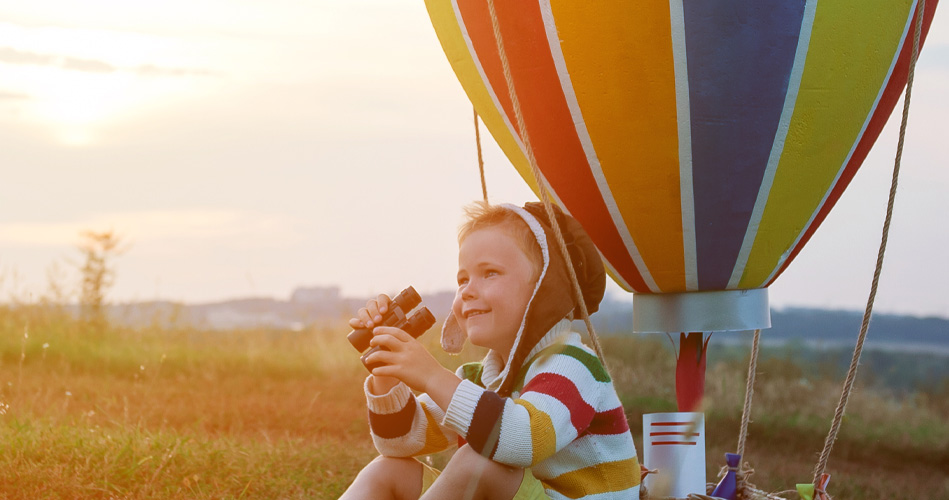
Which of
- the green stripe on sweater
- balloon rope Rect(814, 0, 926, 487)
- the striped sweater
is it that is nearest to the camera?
the striped sweater

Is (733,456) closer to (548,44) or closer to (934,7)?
(548,44)

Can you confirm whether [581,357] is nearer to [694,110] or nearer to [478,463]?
[478,463]

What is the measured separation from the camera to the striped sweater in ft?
8.44

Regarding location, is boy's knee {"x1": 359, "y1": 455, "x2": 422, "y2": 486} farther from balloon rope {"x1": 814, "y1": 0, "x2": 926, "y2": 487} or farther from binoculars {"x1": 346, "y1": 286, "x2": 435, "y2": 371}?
balloon rope {"x1": 814, "y1": 0, "x2": 926, "y2": 487}

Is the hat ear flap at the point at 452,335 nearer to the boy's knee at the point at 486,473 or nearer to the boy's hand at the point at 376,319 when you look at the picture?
the boy's hand at the point at 376,319

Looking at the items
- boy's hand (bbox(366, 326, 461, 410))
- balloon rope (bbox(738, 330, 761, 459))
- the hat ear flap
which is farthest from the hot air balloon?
boy's hand (bbox(366, 326, 461, 410))

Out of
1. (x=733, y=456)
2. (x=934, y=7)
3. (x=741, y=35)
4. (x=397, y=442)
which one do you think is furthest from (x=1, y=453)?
(x=934, y=7)

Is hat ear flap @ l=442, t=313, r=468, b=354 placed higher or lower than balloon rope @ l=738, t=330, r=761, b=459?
higher

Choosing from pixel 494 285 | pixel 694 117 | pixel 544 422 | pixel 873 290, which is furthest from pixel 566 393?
pixel 873 290

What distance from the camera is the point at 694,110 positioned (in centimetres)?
352

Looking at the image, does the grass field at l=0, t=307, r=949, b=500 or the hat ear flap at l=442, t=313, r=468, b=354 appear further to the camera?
the grass field at l=0, t=307, r=949, b=500

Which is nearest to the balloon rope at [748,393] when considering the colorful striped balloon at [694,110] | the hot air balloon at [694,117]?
the hot air balloon at [694,117]

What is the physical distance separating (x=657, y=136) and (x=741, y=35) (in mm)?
441

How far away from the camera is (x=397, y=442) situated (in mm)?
2984
